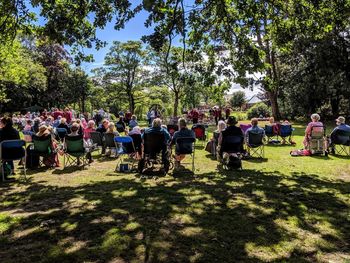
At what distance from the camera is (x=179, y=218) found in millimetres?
5195

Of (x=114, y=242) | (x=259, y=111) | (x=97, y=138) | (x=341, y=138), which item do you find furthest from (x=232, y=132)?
(x=259, y=111)

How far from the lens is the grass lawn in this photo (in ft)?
13.1

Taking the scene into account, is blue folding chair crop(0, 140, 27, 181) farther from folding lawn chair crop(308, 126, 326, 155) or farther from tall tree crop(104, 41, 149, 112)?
tall tree crop(104, 41, 149, 112)

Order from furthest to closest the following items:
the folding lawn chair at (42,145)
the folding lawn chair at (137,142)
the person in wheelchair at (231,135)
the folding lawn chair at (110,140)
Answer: the folding lawn chair at (110,140)
the folding lawn chair at (137,142)
the folding lawn chair at (42,145)
the person in wheelchair at (231,135)

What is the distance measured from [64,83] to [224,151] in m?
47.4

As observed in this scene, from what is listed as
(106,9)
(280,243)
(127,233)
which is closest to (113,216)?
(127,233)

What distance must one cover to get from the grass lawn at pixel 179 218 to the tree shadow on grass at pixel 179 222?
0.5 inches

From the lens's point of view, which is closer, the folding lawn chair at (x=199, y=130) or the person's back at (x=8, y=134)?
the person's back at (x=8, y=134)

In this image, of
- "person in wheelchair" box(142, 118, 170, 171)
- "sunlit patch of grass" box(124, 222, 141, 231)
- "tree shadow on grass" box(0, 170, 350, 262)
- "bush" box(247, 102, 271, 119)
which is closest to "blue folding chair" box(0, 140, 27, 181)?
"tree shadow on grass" box(0, 170, 350, 262)

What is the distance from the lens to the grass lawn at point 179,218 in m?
3.99

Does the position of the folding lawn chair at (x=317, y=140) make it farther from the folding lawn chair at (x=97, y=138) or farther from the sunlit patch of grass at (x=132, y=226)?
the sunlit patch of grass at (x=132, y=226)

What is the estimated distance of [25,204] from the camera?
244 inches

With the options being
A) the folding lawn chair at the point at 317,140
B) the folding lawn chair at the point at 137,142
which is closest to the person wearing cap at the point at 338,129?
the folding lawn chair at the point at 317,140

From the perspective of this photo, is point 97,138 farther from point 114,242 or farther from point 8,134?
point 114,242
